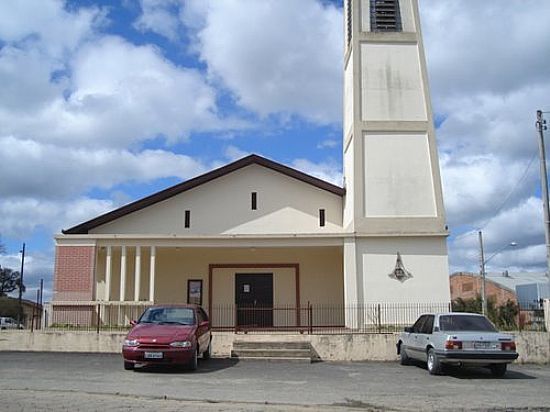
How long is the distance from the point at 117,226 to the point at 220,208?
414 centimetres

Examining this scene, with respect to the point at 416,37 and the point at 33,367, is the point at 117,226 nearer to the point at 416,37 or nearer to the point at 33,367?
the point at 33,367

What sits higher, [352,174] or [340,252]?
[352,174]

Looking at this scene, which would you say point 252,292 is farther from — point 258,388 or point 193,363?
point 258,388

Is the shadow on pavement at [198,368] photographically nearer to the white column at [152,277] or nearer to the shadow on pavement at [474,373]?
the shadow on pavement at [474,373]

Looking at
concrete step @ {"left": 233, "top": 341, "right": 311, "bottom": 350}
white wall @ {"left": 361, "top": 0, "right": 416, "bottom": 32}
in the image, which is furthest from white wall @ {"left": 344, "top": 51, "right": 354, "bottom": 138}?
concrete step @ {"left": 233, "top": 341, "right": 311, "bottom": 350}

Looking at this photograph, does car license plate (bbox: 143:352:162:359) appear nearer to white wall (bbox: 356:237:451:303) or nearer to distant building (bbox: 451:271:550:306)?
white wall (bbox: 356:237:451:303)

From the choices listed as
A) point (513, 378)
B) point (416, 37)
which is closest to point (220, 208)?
point (416, 37)

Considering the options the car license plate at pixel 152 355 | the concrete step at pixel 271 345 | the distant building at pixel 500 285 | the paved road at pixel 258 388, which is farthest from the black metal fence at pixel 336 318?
the distant building at pixel 500 285

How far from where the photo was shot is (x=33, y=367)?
14914mm

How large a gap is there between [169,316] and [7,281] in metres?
70.3

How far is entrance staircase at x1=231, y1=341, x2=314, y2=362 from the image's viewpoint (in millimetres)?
18078

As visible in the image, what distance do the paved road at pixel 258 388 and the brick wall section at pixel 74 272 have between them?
553 centimetres

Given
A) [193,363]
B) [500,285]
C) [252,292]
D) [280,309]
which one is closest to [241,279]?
[252,292]

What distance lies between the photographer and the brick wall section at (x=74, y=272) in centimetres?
2233
